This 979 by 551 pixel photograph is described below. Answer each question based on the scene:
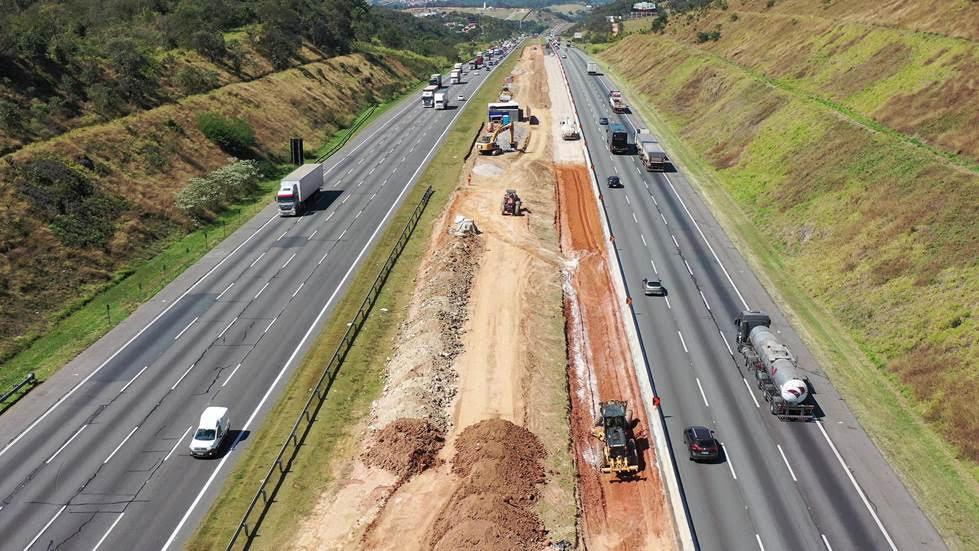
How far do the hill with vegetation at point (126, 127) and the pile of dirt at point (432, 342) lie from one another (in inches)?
909

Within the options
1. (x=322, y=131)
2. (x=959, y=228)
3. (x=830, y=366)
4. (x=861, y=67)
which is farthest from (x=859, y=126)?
(x=322, y=131)

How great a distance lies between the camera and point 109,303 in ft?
175

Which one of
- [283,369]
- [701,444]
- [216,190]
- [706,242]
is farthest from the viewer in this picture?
[216,190]

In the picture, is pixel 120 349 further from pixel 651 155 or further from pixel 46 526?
pixel 651 155

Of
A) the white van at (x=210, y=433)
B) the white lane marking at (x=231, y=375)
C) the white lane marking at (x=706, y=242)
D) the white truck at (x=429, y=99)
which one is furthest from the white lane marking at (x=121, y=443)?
the white truck at (x=429, y=99)

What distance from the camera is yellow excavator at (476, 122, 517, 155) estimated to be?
9469 centimetres

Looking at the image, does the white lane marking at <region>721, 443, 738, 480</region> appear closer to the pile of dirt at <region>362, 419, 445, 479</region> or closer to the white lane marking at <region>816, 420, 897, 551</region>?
the white lane marking at <region>816, 420, 897, 551</region>

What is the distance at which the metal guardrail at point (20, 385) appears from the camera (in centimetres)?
4078

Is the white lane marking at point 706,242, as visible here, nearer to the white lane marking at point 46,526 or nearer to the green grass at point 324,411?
the green grass at point 324,411

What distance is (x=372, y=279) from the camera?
57594mm

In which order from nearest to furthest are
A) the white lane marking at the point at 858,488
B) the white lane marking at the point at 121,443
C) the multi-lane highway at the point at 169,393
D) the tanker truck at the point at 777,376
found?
the white lane marking at the point at 858,488 < the multi-lane highway at the point at 169,393 < the white lane marking at the point at 121,443 < the tanker truck at the point at 777,376

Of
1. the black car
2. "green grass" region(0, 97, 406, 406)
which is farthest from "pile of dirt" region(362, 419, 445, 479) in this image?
"green grass" region(0, 97, 406, 406)

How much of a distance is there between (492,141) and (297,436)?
2558 inches

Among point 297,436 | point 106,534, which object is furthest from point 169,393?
point 106,534
